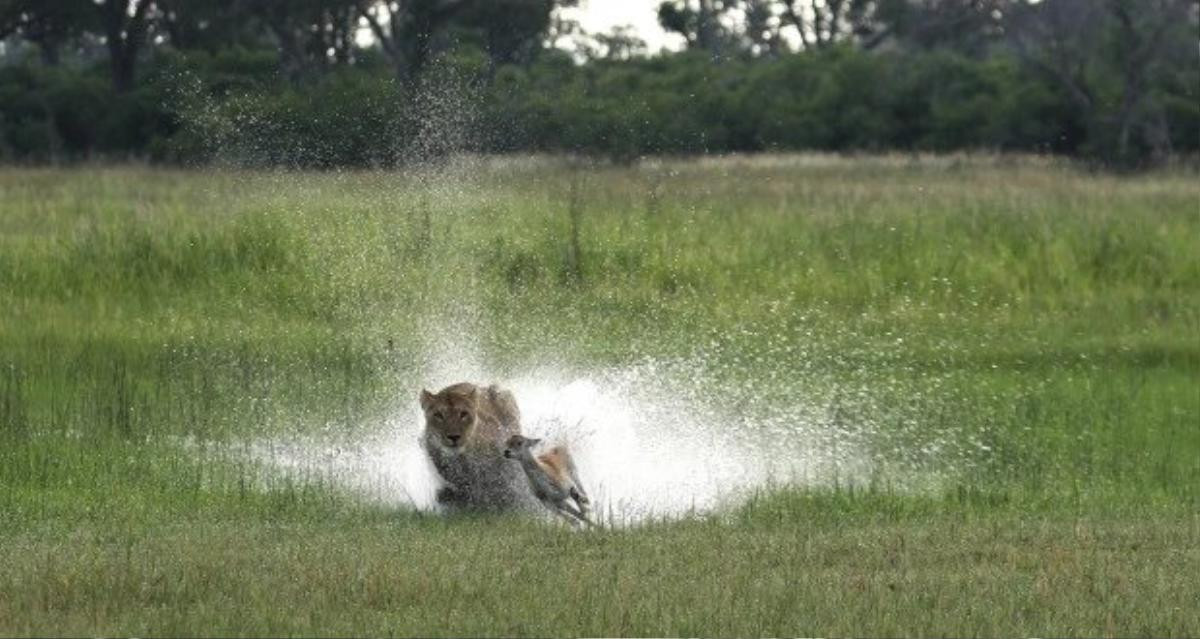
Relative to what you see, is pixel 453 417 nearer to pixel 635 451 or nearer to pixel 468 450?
pixel 468 450

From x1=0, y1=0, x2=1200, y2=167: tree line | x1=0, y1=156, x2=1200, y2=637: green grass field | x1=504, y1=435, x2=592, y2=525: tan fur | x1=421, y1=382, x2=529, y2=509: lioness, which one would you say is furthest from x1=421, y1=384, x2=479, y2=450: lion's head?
x1=0, y1=0, x2=1200, y2=167: tree line

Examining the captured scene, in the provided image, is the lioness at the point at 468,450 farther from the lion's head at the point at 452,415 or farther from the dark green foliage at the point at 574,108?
the dark green foliage at the point at 574,108

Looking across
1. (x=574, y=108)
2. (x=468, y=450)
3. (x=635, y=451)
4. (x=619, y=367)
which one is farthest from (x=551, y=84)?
(x=468, y=450)

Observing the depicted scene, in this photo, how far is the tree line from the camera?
68.7 feet

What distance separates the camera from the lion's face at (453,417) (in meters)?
9.95

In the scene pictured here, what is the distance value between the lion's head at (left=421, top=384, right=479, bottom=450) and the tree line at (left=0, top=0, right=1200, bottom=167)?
383 inches

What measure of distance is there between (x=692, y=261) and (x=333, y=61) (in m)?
8.91

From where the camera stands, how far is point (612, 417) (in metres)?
12.0

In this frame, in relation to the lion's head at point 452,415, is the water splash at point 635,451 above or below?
below

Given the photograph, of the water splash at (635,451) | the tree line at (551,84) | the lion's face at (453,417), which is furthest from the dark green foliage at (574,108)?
the lion's face at (453,417)

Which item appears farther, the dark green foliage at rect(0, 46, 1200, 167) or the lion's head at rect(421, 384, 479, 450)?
the dark green foliage at rect(0, 46, 1200, 167)

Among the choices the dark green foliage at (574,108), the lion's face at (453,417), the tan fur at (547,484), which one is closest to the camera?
the tan fur at (547,484)

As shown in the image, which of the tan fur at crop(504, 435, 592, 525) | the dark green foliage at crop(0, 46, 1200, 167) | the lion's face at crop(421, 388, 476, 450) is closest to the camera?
the tan fur at crop(504, 435, 592, 525)

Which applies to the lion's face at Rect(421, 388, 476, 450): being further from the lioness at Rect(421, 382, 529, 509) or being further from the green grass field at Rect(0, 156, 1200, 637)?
the green grass field at Rect(0, 156, 1200, 637)
